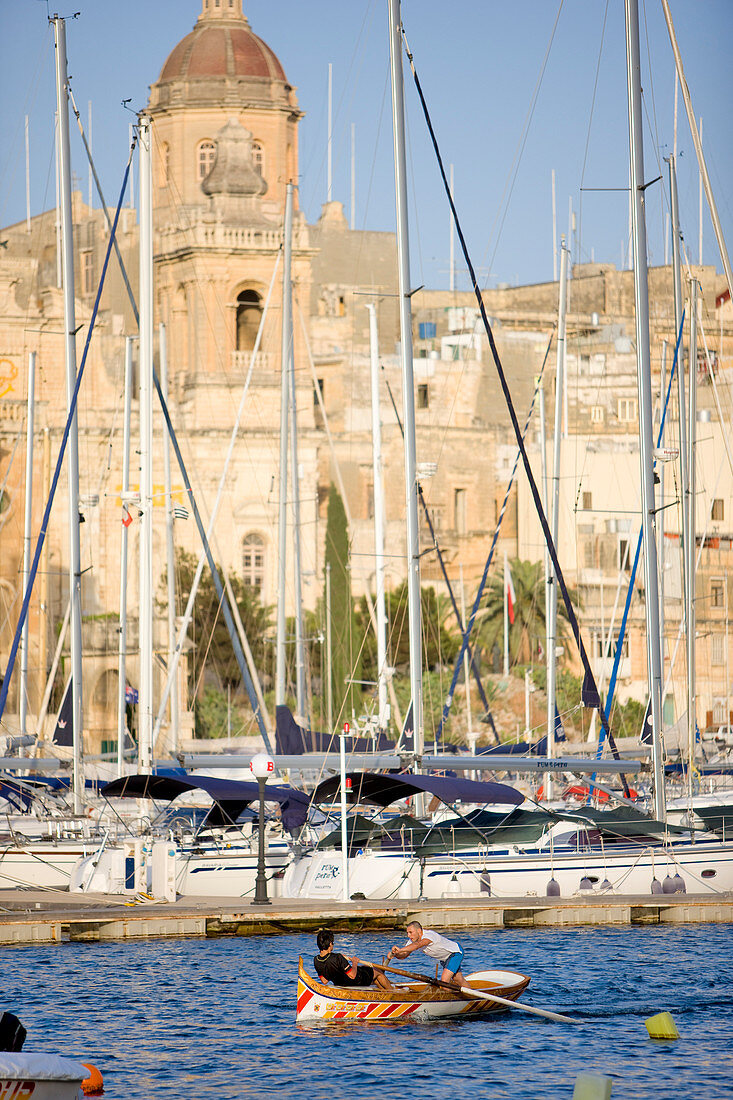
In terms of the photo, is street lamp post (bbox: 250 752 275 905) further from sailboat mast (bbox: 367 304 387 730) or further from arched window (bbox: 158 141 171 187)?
→ arched window (bbox: 158 141 171 187)

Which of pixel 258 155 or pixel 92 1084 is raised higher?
pixel 258 155

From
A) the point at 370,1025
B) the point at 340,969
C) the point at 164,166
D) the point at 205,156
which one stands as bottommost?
the point at 370,1025

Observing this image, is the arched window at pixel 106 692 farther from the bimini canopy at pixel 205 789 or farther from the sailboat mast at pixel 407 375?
the sailboat mast at pixel 407 375

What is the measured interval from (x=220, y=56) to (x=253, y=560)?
997 inches

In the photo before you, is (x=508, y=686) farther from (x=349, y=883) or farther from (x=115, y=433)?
(x=349, y=883)

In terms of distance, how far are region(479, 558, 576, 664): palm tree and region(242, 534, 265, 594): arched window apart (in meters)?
8.49

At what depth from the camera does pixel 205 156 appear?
77500 millimetres

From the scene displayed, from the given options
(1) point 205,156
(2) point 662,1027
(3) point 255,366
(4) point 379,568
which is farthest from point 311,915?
(1) point 205,156

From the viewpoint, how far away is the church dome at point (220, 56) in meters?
78.1

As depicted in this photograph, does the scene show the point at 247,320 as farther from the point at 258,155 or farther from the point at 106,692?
the point at 106,692

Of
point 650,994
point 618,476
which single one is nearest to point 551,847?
point 650,994

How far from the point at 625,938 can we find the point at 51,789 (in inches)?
487

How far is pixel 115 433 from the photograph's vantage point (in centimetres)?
6256

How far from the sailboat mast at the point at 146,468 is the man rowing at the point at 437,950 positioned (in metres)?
8.88
